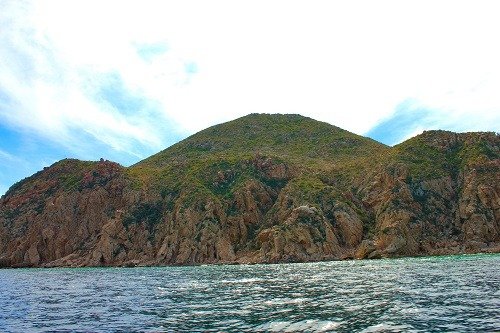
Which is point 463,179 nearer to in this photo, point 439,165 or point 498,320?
point 439,165

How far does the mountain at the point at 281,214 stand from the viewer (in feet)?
476

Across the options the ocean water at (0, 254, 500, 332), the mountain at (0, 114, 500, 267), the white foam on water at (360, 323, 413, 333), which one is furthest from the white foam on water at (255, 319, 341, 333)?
the mountain at (0, 114, 500, 267)

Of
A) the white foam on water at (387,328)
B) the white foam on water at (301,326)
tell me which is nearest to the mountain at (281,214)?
the white foam on water at (301,326)

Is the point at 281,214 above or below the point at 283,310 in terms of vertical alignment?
above

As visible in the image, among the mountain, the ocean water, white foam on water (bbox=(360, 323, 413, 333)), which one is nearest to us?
white foam on water (bbox=(360, 323, 413, 333))

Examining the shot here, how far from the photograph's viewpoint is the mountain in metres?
145

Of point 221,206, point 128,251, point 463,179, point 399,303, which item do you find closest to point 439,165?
point 463,179

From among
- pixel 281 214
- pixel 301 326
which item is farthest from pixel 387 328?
pixel 281 214

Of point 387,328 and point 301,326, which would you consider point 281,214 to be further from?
point 387,328

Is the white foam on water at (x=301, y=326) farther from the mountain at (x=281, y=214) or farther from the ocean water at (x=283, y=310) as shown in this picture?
the mountain at (x=281, y=214)

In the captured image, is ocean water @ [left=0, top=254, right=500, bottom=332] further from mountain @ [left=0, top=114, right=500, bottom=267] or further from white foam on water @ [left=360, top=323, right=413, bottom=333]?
mountain @ [left=0, top=114, right=500, bottom=267]

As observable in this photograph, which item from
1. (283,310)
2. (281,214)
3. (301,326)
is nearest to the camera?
(301,326)

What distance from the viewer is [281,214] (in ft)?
558

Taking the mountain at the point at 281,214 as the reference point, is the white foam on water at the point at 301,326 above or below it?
below
